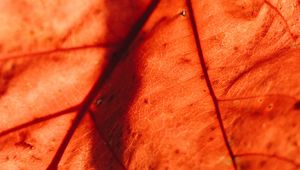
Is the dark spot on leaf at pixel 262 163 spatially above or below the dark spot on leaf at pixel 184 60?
below

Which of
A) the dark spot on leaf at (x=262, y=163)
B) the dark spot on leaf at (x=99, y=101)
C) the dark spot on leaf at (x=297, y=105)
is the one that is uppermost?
the dark spot on leaf at (x=99, y=101)

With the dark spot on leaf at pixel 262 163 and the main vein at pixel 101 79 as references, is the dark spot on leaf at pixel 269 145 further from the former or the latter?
the main vein at pixel 101 79

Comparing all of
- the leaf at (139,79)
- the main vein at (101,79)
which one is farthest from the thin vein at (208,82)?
the main vein at (101,79)

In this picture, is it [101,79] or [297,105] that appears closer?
[297,105]

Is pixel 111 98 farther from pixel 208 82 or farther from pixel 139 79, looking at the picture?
pixel 208 82

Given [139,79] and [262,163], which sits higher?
[139,79]

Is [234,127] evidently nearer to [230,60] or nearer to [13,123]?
[230,60]

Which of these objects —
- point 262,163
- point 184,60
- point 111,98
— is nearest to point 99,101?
point 111,98

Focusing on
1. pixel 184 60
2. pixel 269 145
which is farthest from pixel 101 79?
pixel 269 145
